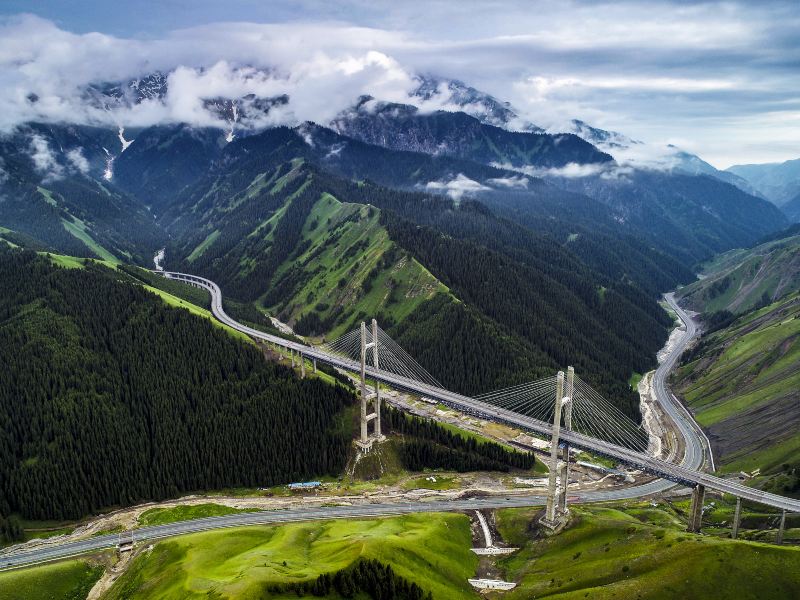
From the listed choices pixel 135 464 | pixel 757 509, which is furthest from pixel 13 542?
pixel 757 509

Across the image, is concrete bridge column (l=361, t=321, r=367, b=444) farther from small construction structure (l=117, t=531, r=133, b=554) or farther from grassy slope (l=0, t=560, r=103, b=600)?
grassy slope (l=0, t=560, r=103, b=600)

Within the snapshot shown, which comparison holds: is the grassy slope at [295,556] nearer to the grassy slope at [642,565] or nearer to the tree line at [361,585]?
the tree line at [361,585]

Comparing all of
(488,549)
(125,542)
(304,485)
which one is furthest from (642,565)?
(125,542)

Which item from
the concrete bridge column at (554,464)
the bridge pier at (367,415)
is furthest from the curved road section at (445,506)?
the bridge pier at (367,415)

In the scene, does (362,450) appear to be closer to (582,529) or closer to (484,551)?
(484,551)

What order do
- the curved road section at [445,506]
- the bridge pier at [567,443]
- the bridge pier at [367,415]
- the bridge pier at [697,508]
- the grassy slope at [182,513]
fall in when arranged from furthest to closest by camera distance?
the bridge pier at [367,415] < the grassy slope at [182,513] < the bridge pier at [567,443] < the curved road section at [445,506] < the bridge pier at [697,508]
